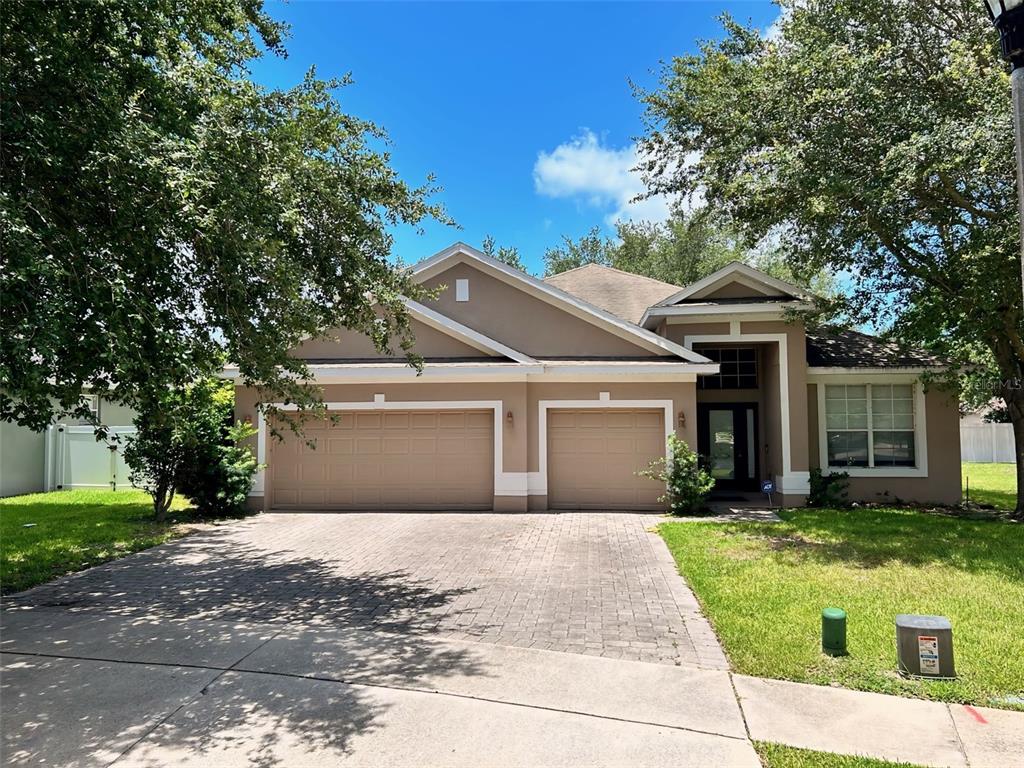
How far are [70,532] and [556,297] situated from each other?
1031 cm

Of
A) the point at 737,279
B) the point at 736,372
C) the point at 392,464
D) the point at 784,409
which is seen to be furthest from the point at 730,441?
the point at 392,464

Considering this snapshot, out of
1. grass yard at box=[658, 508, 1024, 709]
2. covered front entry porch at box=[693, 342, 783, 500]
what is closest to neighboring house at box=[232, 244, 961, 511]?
covered front entry porch at box=[693, 342, 783, 500]

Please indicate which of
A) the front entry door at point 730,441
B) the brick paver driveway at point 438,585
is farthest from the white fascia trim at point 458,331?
the front entry door at point 730,441

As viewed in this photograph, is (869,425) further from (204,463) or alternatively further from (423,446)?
(204,463)

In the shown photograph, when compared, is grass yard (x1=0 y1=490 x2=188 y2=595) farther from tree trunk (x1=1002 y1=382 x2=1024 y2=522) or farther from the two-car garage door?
tree trunk (x1=1002 y1=382 x2=1024 y2=522)

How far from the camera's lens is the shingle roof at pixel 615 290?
61.6 feet

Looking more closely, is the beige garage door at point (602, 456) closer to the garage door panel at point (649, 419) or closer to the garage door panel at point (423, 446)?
the garage door panel at point (649, 419)

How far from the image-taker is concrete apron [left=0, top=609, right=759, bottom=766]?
12.5ft

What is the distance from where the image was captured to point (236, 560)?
30.1ft

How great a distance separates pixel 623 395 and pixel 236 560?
319 inches

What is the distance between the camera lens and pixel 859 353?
15.4 meters

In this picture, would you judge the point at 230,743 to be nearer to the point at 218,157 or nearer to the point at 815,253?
the point at 218,157

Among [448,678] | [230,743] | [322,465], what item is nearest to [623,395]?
[322,465]

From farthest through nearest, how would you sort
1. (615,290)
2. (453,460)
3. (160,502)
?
(615,290), (453,460), (160,502)
